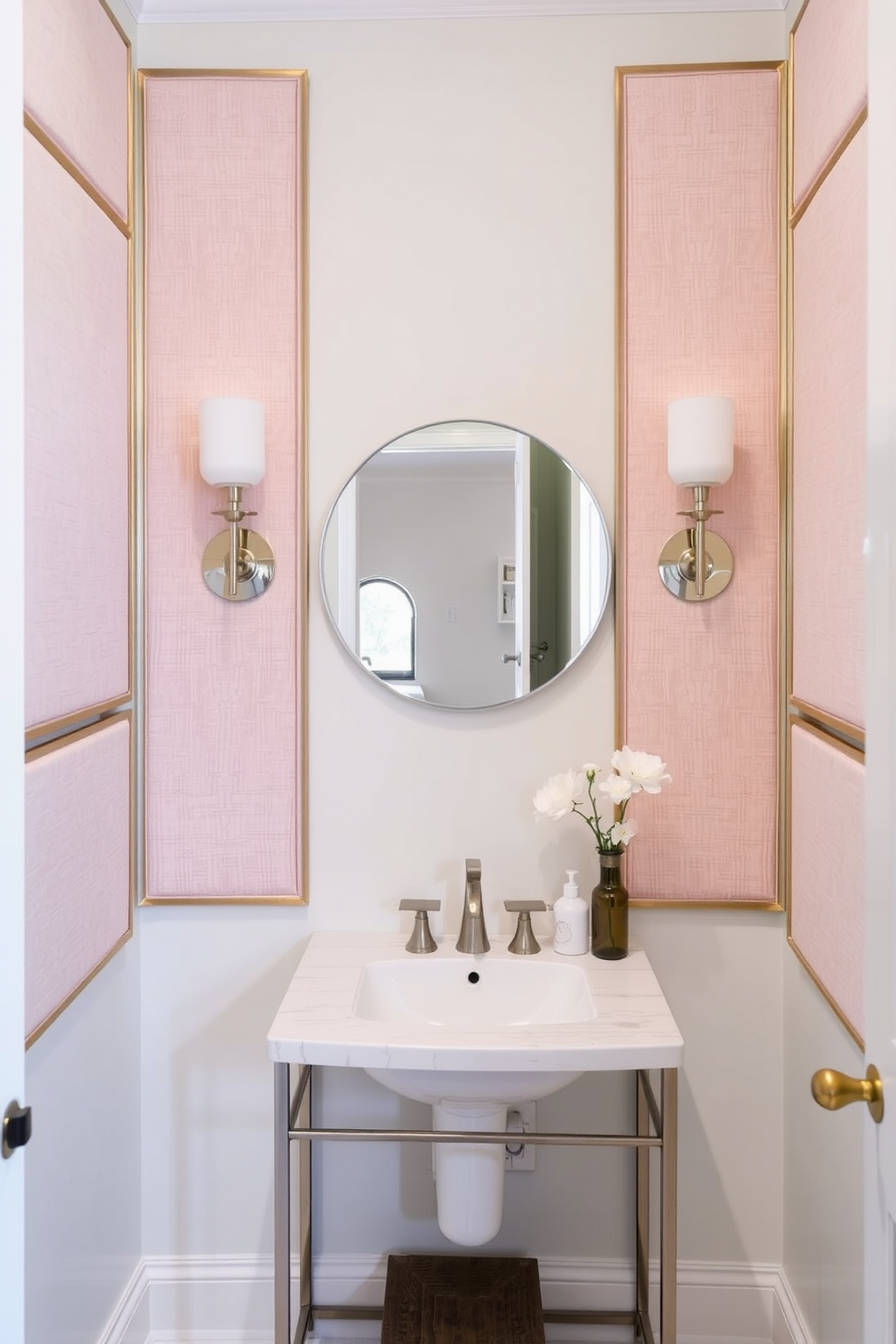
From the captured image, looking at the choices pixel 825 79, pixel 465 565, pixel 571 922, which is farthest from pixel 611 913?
pixel 825 79

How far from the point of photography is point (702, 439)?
69.0 inches

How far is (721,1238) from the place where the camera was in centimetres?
196

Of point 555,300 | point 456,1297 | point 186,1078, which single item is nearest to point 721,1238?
point 456,1297

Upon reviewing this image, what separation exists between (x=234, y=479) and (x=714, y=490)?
88 centimetres

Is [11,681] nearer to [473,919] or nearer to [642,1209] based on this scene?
[473,919]

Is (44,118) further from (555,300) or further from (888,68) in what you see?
(888,68)

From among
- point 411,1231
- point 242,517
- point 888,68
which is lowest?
point 411,1231

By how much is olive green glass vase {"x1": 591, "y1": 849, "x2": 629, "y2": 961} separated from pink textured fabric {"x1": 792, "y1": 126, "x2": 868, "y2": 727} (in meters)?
0.46

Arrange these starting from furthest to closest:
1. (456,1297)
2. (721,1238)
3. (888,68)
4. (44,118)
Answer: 1. (721,1238)
2. (456,1297)
3. (44,118)
4. (888,68)

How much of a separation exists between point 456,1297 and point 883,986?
1295 mm

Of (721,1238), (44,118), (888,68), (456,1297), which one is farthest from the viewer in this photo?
(721,1238)

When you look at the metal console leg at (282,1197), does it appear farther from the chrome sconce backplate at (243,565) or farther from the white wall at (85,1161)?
the chrome sconce backplate at (243,565)

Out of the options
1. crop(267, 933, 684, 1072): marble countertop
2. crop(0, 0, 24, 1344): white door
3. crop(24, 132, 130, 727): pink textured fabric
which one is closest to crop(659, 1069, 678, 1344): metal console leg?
crop(267, 933, 684, 1072): marble countertop

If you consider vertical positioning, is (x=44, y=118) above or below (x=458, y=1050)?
above
